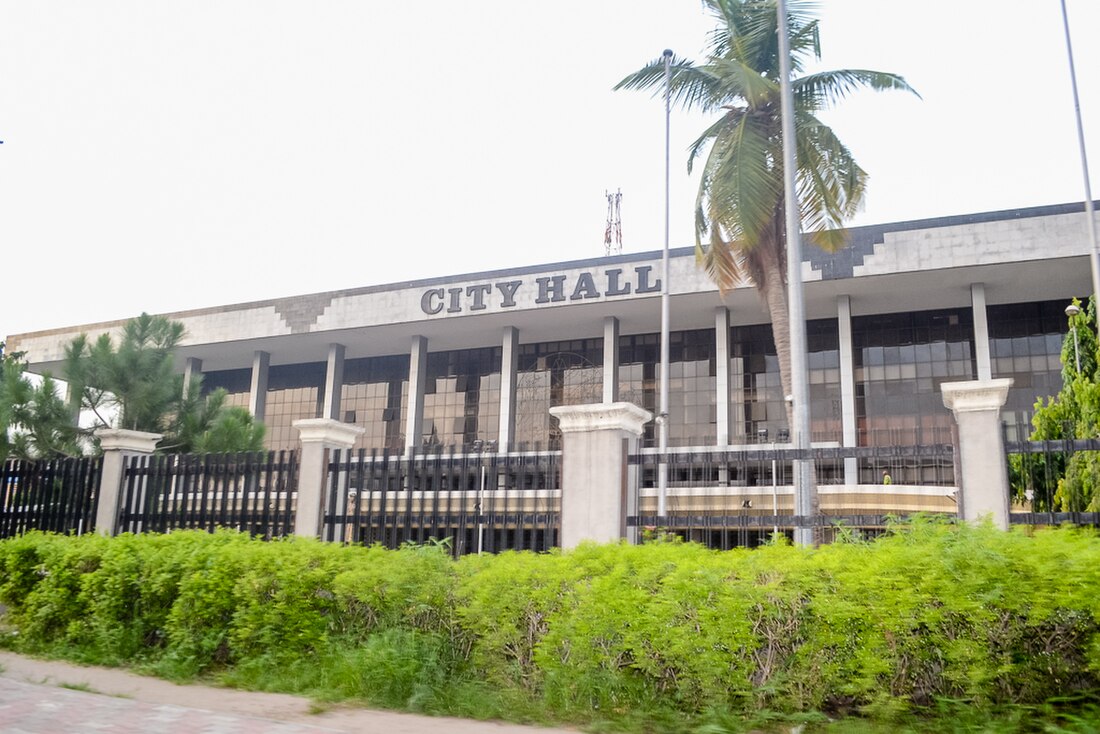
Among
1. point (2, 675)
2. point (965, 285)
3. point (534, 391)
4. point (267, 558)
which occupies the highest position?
point (965, 285)

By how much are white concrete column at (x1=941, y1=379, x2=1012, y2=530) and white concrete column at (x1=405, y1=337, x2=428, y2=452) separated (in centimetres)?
2660

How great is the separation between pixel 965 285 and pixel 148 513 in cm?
2391

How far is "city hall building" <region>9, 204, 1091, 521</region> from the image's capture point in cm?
2536

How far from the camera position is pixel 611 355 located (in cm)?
3162

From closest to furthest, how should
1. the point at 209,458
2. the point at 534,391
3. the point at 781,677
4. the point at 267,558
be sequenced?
the point at 781,677
the point at 267,558
the point at 209,458
the point at 534,391

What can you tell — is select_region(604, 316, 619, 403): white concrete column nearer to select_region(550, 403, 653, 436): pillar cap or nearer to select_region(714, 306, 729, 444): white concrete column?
select_region(714, 306, 729, 444): white concrete column

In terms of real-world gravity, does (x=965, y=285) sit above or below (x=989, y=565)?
above

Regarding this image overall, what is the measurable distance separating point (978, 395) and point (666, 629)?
16.0 feet

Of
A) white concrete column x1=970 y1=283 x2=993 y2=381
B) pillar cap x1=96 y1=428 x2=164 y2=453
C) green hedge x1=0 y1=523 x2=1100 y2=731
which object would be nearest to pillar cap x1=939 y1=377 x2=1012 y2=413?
green hedge x1=0 y1=523 x2=1100 y2=731

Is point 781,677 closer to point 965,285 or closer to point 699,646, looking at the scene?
point 699,646

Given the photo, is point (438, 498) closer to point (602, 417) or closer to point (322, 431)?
point (322, 431)

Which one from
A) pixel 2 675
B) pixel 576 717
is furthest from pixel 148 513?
pixel 576 717

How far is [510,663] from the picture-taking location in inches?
277

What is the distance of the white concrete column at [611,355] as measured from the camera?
3147 cm
